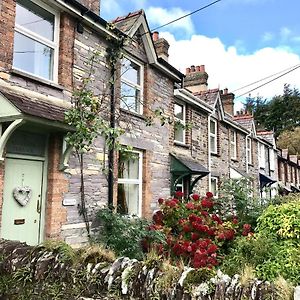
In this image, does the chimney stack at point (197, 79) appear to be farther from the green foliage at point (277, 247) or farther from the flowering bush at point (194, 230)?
the green foliage at point (277, 247)

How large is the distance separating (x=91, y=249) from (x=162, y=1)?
9.67 m

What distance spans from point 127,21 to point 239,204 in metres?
6.91

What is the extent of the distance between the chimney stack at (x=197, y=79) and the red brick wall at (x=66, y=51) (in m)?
11.4

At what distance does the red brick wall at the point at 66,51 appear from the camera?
23.7 ft

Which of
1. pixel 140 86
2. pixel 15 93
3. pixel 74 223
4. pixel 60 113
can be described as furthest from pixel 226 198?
pixel 15 93

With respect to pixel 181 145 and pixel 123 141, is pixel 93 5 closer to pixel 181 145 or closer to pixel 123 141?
pixel 123 141

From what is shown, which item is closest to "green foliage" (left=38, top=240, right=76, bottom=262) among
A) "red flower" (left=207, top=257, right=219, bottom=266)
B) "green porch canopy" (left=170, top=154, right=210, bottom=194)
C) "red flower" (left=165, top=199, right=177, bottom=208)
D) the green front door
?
the green front door

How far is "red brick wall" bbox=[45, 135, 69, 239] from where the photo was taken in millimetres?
6590

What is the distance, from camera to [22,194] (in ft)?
20.4

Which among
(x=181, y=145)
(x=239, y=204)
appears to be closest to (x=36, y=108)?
(x=181, y=145)

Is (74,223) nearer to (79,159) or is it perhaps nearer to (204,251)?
(79,159)

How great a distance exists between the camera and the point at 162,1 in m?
11.1

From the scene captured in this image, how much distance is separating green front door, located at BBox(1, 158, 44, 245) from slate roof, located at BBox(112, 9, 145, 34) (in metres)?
5.02

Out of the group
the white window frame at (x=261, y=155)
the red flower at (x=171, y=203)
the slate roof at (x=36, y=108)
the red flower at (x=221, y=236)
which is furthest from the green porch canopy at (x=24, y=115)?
the white window frame at (x=261, y=155)
